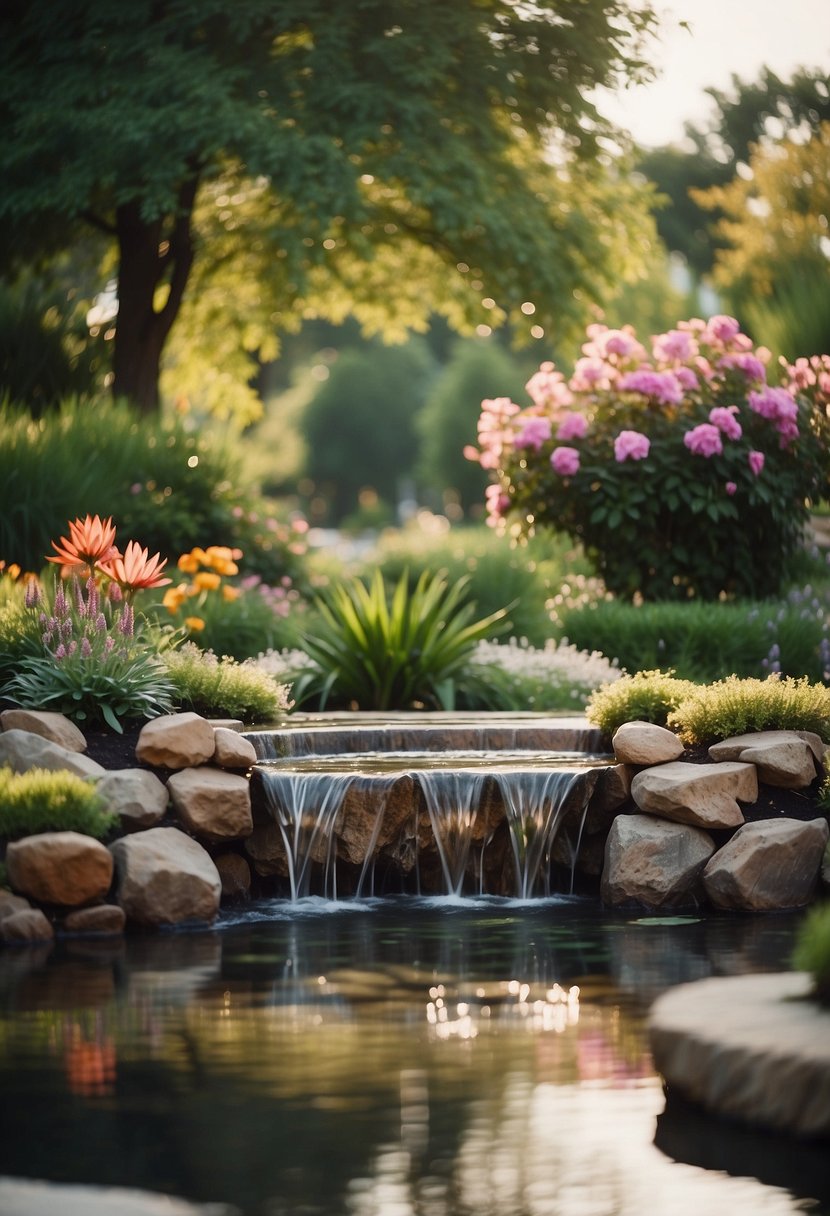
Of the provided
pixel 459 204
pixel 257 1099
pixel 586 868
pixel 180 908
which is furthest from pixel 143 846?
pixel 459 204

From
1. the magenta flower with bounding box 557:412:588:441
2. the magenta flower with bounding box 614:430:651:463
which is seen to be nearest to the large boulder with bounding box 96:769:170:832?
the magenta flower with bounding box 614:430:651:463

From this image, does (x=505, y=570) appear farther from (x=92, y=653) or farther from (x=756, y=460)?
(x=92, y=653)

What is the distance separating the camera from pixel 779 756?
967 centimetres

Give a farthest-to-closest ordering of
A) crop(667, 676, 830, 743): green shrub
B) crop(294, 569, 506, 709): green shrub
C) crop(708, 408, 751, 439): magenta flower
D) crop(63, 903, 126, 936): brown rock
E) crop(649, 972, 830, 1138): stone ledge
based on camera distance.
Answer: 1. crop(708, 408, 751, 439): magenta flower
2. crop(294, 569, 506, 709): green shrub
3. crop(667, 676, 830, 743): green shrub
4. crop(63, 903, 126, 936): brown rock
5. crop(649, 972, 830, 1138): stone ledge

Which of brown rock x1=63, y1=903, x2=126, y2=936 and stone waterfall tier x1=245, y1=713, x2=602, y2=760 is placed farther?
stone waterfall tier x1=245, y1=713, x2=602, y2=760

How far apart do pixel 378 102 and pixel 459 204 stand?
4.45ft

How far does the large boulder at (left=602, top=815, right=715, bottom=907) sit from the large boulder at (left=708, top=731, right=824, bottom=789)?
610 mm

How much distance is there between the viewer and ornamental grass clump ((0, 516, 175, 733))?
A: 10.3 meters

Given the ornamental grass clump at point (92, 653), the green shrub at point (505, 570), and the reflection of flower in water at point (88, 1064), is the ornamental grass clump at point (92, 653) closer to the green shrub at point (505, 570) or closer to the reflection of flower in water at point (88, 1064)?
the reflection of flower in water at point (88, 1064)

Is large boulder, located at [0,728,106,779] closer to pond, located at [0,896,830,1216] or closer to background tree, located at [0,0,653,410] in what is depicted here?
pond, located at [0,896,830,1216]

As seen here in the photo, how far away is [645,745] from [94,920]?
317 cm

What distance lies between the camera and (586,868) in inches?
388

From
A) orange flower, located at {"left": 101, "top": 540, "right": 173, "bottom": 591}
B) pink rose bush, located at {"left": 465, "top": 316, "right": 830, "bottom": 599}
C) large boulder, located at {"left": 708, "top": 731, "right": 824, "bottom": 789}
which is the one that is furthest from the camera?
pink rose bush, located at {"left": 465, "top": 316, "right": 830, "bottom": 599}

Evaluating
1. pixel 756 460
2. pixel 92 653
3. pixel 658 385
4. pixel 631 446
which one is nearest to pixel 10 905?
pixel 92 653
